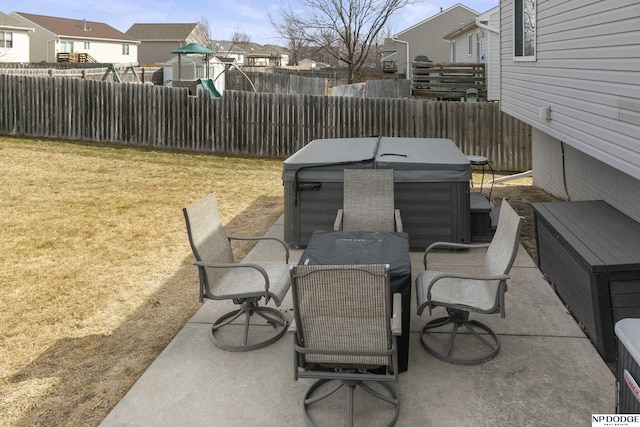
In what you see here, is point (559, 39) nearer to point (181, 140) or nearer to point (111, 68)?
point (181, 140)

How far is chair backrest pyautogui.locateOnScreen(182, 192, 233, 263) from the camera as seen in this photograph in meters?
4.05

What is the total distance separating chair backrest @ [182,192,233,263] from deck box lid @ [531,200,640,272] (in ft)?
9.20

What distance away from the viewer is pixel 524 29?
29.8 ft

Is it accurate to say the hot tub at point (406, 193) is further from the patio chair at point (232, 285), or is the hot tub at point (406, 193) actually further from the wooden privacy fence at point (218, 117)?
the wooden privacy fence at point (218, 117)

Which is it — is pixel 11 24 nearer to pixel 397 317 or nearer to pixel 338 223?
pixel 338 223

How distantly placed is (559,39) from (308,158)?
3.48m

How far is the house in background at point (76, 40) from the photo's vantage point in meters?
47.7

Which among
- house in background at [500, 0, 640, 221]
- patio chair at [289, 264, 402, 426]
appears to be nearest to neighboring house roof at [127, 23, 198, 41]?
house in background at [500, 0, 640, 221]

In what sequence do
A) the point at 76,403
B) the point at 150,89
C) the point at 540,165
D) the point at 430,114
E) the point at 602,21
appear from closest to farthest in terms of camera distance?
1. the point at 76,403
2. the point at 602,21
3. the point at 540,165
4. the point at 430,114
5. the point at 150,89

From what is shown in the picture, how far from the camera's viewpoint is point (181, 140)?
47.5 feet

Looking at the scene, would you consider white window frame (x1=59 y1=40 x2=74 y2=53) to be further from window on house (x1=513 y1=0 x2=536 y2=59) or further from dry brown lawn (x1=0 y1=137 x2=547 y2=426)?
window on house (x1=513 y1=0 x2=536 y2=59)

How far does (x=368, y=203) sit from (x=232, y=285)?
82.5 inches

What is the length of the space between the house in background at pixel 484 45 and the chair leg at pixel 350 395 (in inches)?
538

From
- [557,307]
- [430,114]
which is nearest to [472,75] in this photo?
[430,114]
